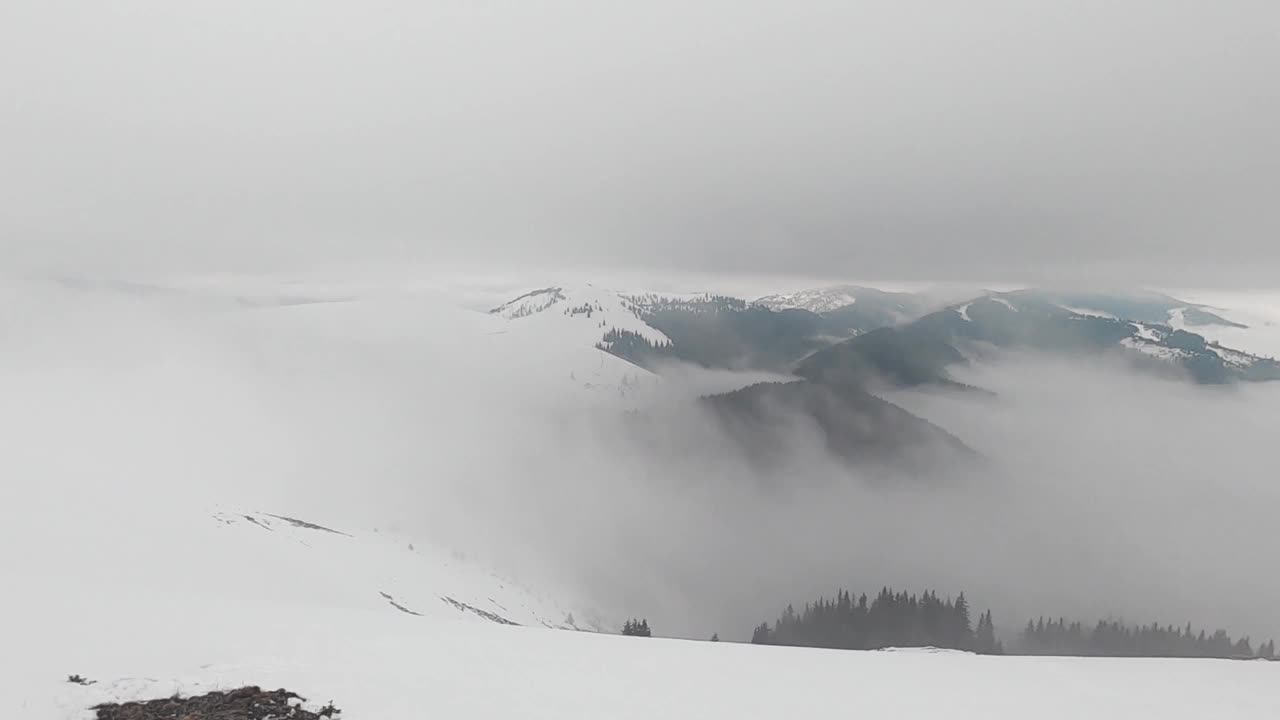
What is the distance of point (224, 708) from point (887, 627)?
165744 mm

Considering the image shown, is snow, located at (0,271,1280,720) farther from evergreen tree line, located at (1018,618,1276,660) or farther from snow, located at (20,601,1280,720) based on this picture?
evergreen tree line, located at (1018,618,1276,660)

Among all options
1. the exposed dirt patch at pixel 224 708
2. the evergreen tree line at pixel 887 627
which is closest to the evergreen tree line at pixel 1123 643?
the evergreen tree line at pixel 887 627

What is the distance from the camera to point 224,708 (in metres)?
8.52

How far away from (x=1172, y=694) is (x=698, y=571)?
187083 mm

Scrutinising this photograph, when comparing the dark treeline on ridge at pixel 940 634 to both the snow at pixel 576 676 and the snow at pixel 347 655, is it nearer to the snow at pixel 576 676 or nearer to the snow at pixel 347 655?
the snow at pixel 347 655

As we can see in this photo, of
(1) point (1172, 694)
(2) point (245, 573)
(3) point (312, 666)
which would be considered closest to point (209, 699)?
(3) point (312, 666)

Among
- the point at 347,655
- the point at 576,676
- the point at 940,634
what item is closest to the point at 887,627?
the point at 940,634

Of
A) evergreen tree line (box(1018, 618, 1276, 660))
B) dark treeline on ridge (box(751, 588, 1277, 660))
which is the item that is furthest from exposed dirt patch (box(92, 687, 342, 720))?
evergreen tree line (box(1018, 618, 1276, 660))

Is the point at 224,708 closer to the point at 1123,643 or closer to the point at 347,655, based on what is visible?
the point at 347,655

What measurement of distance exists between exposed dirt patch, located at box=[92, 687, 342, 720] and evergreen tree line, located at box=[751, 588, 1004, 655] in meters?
145

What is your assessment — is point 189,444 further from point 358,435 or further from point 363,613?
point 363,613

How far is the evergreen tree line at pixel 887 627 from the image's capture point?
5399 inches

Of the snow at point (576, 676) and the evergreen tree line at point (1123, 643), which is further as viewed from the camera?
the evergreen tree line at point (1123, 643)

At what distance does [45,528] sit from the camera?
26.3m
